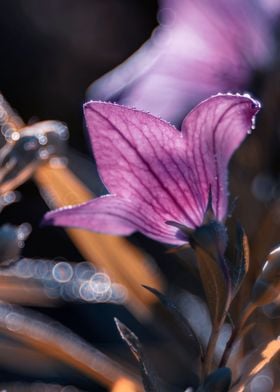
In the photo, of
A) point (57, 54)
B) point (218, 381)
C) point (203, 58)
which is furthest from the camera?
point (57, 54)

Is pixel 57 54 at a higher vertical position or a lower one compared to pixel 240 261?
lower

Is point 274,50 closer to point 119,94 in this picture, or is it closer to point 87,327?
point 119,94

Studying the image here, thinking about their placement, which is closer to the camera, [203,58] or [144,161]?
[144,161]

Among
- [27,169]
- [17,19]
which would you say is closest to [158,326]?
[27,169]

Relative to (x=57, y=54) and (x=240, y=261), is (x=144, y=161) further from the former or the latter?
(x=57, y=54)

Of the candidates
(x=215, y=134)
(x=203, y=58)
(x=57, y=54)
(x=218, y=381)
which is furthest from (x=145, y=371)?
(x=57, y=54)

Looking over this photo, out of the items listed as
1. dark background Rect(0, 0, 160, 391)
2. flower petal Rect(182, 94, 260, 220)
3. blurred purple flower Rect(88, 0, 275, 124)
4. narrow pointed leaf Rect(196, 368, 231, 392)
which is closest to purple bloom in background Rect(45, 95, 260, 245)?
flower petal Rect(182, 94, 260, 220)

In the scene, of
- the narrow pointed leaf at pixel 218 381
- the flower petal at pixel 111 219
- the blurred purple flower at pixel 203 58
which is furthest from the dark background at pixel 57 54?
the narrow pointed leaf at pixel 218 381
